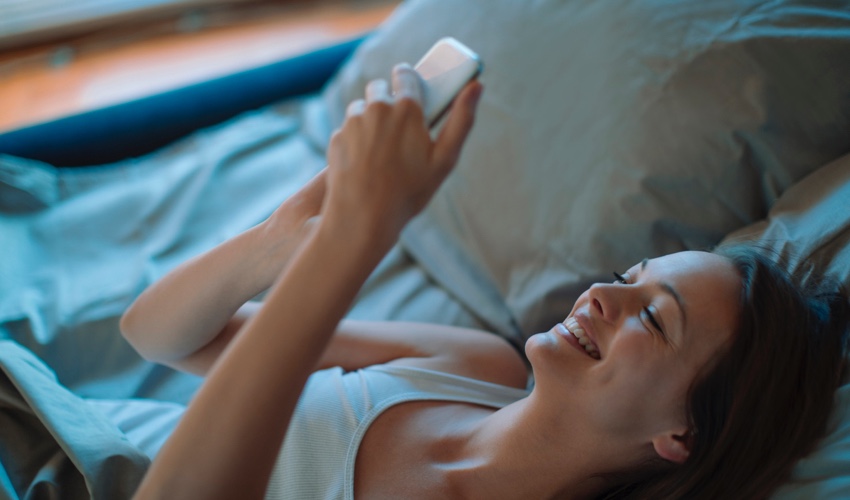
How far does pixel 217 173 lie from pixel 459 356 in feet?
2.19

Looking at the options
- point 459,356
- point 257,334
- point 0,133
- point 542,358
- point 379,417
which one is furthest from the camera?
point 0,133

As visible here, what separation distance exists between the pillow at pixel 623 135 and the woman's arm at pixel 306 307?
1.37ft

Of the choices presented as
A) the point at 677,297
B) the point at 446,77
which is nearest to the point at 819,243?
the point at 677,297

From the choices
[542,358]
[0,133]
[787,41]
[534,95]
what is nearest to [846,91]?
[787,41]

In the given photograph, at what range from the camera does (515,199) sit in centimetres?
108

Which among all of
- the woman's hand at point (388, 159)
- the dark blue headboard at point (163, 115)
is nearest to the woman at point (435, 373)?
the woman's hand at point (388, 159)

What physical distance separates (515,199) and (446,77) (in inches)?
15.5

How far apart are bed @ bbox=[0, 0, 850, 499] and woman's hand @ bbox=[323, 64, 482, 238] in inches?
16.4

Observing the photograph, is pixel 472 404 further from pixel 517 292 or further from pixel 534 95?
pixel 534 95

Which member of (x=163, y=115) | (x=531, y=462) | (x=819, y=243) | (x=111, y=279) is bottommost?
(x=531, y=462)

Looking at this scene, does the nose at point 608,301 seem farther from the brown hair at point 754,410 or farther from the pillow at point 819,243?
the pillow at point 819,243

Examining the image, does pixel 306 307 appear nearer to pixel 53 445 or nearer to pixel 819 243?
pixel 53 445

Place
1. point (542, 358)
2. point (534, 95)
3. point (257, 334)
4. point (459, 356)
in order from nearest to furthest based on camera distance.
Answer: point (257, 334) < point (542, 358) < point (459, 356) < point (534, 95)

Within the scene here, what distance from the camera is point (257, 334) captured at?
611 mm
